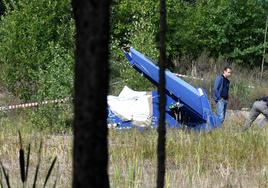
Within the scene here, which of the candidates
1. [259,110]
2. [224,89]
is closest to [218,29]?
[224,89]

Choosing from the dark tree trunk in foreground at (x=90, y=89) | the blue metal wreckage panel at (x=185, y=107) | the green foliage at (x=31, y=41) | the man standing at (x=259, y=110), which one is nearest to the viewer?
the dark tree trunk in foreground at (x=90, y=89)

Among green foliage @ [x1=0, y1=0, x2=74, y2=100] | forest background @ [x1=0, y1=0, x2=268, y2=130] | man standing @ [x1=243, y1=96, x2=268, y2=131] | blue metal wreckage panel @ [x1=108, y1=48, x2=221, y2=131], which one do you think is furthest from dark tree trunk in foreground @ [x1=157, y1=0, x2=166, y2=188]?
green foliage @ [x1=0, y1=0, x2=74, y2=100]

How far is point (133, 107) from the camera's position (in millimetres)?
15406

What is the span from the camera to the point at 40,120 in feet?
45.1

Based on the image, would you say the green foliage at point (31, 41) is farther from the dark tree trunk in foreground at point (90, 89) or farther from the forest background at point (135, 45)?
the dark tree trunk in foreground at point (90, 89)

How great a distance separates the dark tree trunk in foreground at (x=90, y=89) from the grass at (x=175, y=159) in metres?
4.64

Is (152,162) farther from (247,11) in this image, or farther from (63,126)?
(247,11)

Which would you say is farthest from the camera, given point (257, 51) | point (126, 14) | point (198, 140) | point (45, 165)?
point (257, 51)

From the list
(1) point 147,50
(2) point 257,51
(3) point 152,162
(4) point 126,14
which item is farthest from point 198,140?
(2) point 257,51

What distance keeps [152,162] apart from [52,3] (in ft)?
49.3

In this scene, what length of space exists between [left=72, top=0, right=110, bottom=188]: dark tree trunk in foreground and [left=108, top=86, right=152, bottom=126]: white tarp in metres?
12.3

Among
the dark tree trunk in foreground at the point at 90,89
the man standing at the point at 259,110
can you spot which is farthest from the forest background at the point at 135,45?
the dark tree trunk in foreground at the point at 90,89

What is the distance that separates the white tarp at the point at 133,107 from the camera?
48.6ft

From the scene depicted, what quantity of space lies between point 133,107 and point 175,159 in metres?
6.49
